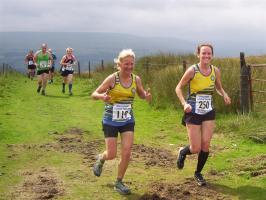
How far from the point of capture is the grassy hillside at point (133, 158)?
6781 mm

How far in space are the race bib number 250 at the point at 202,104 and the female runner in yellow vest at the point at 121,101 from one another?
0.67m

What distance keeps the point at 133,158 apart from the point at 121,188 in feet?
6.74

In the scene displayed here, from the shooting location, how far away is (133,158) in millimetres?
8695

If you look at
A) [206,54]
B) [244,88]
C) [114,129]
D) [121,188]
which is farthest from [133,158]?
[244,88]

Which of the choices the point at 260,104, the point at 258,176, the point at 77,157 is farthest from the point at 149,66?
the point at 258,176

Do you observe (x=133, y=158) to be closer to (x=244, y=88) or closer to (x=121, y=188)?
(x=121, y=188)

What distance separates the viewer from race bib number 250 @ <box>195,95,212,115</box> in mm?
6824

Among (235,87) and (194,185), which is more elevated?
(235,87)

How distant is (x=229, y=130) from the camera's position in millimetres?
10820

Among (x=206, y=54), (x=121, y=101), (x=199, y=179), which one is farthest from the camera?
(x=199, y=179)

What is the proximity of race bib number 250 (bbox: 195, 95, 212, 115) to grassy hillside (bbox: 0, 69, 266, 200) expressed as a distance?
1007 millimetres

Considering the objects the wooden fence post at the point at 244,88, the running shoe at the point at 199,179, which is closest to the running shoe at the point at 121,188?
the running shoe at the point at 199,179

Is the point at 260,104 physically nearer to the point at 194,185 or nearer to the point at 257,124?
the point at 257,124

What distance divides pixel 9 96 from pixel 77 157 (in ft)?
34.1
